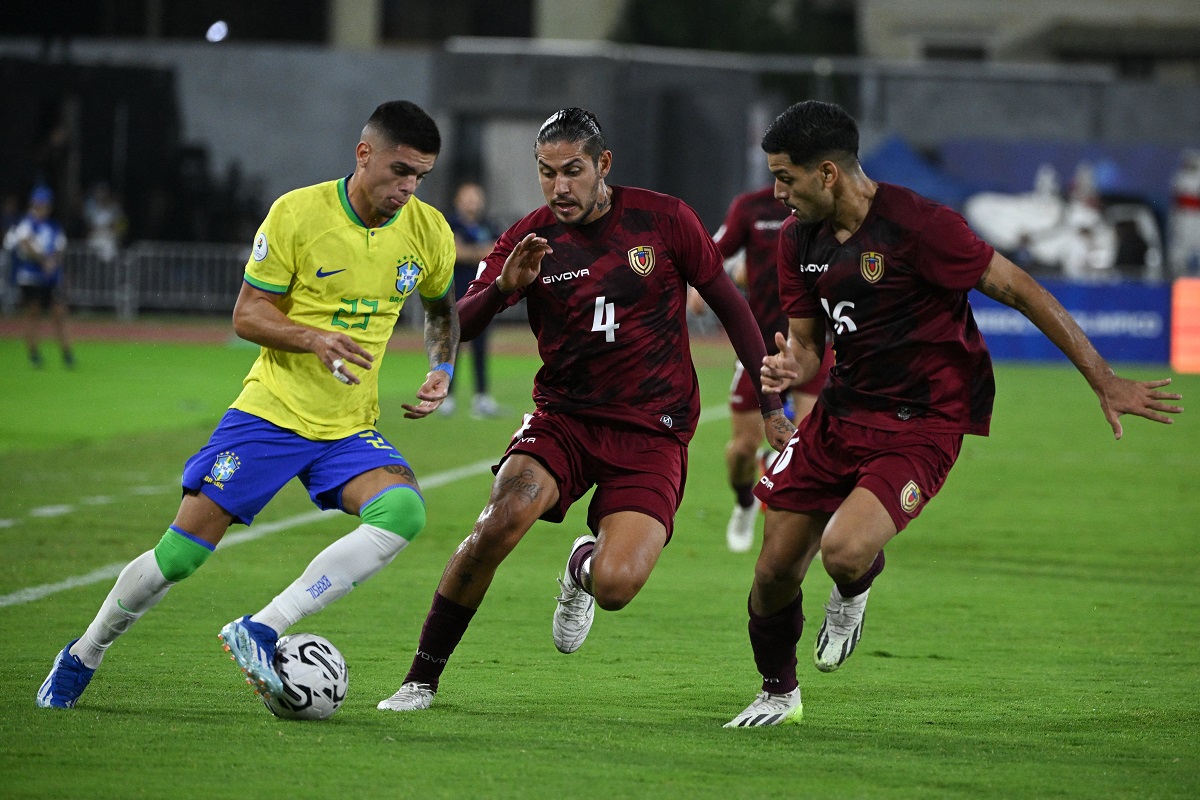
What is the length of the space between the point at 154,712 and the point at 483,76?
2686 cm

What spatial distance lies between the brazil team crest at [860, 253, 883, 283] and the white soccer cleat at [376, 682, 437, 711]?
7.11 ft

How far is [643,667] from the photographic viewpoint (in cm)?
680

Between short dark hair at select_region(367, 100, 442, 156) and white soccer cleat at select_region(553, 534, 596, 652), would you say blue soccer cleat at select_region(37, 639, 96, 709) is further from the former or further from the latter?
short dark hair at select_region(367, 100, 442, 156)

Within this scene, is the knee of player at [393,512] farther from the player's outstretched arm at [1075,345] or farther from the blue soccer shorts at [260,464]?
the player's outstretched arm at [1075,345]

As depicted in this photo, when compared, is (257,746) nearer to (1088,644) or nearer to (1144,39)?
(1088,644)

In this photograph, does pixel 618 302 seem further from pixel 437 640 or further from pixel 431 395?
pixel 437 640

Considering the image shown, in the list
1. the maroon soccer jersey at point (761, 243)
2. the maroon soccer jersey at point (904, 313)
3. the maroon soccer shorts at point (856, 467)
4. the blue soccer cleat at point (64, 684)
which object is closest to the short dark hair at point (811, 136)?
the maroon soccer jersey at point (904, 313)

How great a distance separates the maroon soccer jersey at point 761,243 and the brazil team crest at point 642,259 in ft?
12.2

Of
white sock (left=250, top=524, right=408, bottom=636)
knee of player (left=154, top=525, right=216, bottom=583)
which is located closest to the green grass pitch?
white sock (left=250, top=524, right=408, bottom=636)

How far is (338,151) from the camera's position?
112 ft

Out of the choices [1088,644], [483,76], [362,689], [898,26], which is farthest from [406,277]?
[898,26]

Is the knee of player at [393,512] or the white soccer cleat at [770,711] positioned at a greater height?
the knee of player at [393,512]

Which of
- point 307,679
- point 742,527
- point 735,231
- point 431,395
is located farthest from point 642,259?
point 742,527

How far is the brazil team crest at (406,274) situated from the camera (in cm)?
602
